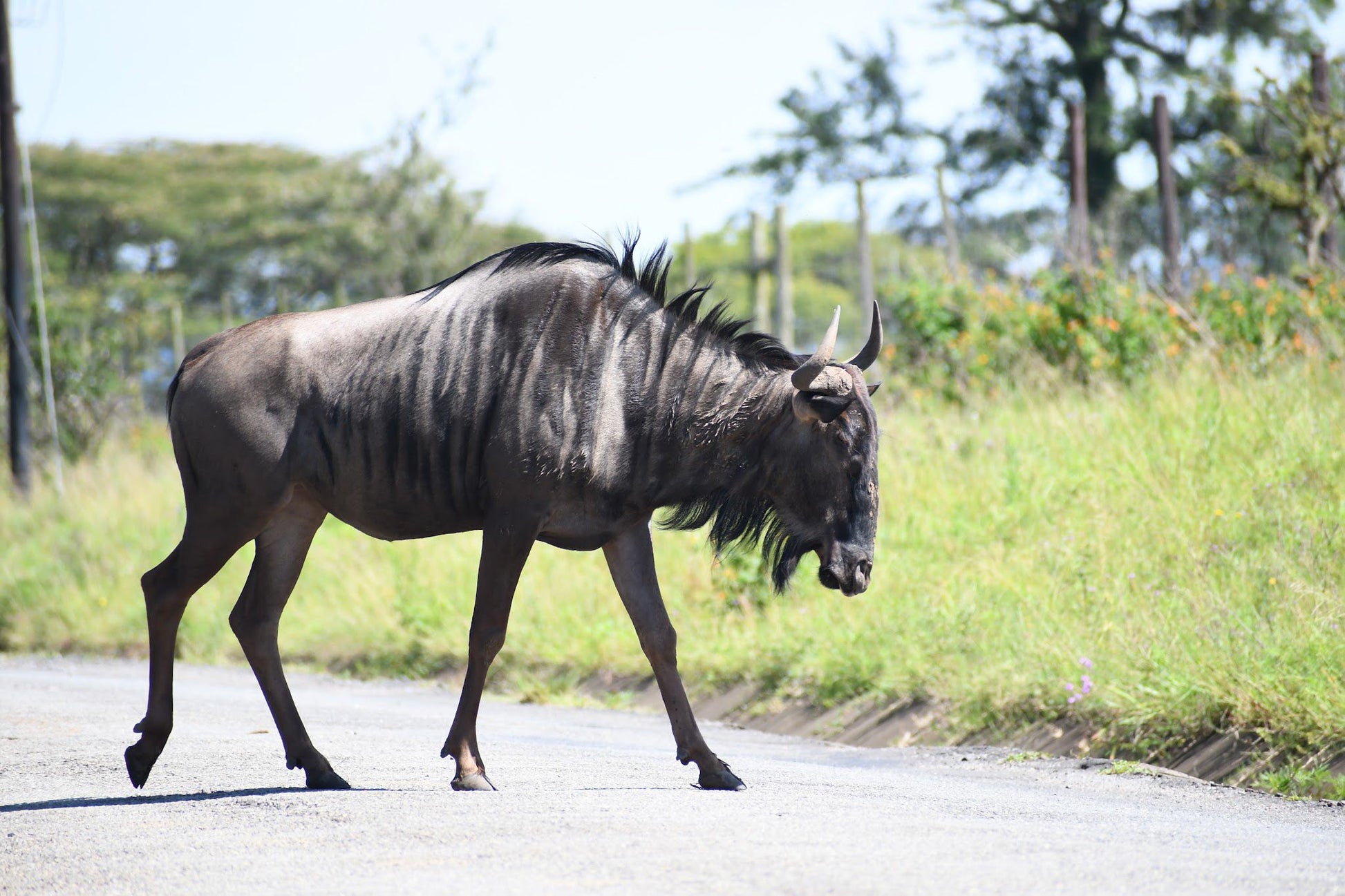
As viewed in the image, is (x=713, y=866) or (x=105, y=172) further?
(x=105, y=172)

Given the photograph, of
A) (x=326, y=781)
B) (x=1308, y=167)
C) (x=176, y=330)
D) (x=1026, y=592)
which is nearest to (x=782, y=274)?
(x=1308, y=167)

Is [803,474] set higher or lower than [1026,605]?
higher

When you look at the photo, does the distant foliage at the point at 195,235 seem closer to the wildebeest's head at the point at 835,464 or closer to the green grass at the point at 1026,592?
the green grass at the point at 1026,592

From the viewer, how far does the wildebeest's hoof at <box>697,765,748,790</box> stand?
5734mm

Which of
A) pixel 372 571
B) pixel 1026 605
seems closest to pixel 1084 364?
pixel 1026 605

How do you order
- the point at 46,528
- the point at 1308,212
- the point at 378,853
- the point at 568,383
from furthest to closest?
the point at 46,528
the point at 1308,212
the point at 568,383
the point at 378,853

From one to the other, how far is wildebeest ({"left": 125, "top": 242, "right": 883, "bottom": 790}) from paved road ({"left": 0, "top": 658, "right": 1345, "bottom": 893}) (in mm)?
472

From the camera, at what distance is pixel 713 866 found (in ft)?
13.4

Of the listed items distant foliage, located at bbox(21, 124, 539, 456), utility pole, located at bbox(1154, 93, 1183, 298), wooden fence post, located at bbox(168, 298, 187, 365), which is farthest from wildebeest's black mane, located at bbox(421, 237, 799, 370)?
distant foliage, located at bbox(21, 124, 539, 456)

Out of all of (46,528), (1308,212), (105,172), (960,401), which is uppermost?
(105,172)

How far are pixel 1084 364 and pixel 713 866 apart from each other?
9674 millimetres

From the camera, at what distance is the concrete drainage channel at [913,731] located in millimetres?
6613

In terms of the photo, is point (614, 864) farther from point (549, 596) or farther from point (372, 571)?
point (372, 571)

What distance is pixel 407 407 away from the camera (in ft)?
19.7
